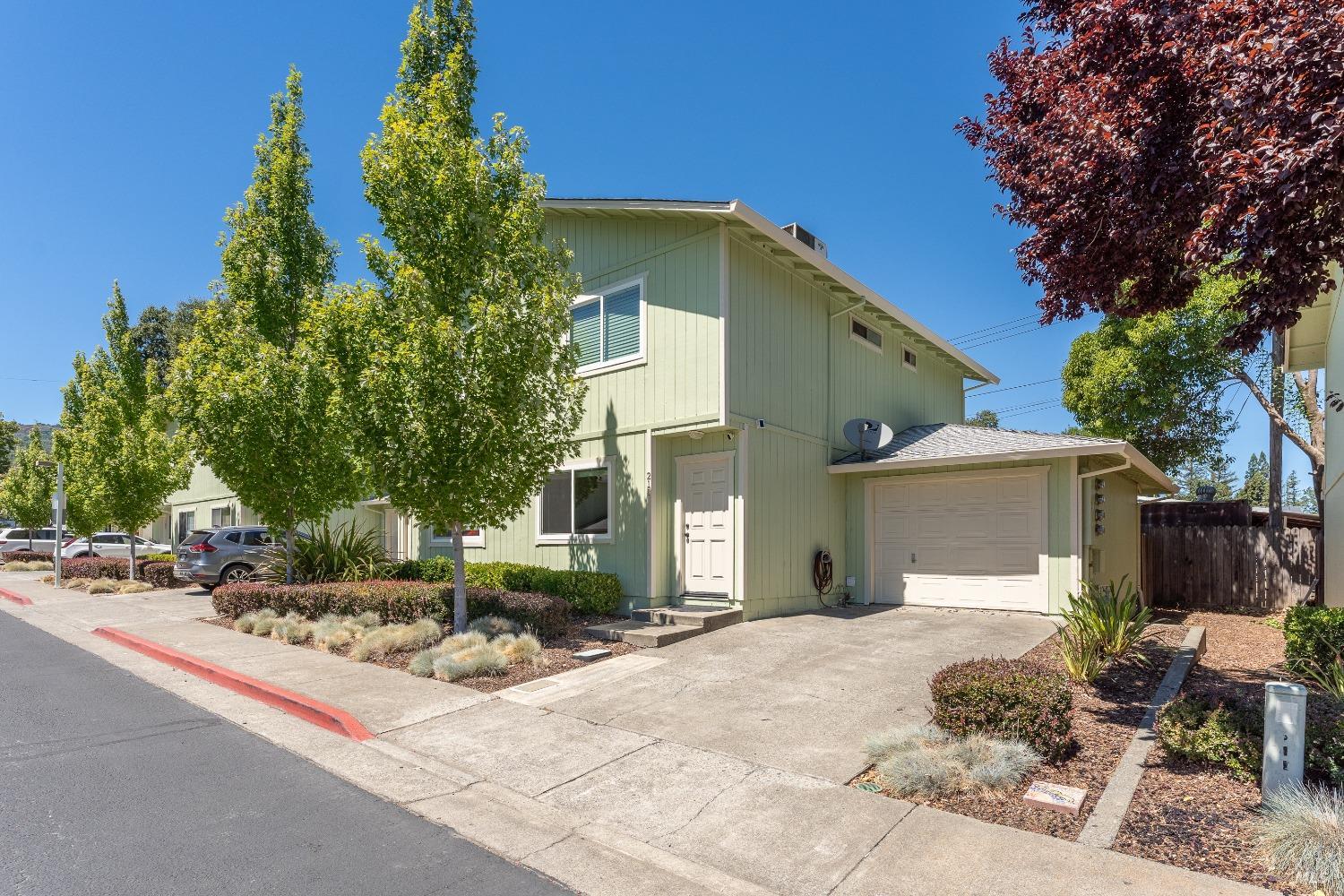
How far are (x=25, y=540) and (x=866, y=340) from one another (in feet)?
128

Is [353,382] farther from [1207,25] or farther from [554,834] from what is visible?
[1207,25]

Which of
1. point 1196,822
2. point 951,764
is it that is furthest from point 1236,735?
point 951,764

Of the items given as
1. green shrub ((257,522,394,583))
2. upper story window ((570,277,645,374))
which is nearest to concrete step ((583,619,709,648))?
upper story window ((570,277,645,374))

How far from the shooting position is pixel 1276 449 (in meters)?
18.3

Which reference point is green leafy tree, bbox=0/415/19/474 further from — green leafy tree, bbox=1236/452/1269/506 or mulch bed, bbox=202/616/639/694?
green leafy tree, bbox=1236/452/1269/506

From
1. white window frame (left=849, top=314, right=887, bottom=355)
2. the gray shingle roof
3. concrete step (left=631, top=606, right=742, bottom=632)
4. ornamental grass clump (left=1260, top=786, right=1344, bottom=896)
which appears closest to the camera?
ornamental grass clump (left=1260, top=786, right=1344, bottom=896)

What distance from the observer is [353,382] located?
9.52 metres

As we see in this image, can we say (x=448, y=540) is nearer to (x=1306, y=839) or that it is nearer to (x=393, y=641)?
(x=393, y=641)

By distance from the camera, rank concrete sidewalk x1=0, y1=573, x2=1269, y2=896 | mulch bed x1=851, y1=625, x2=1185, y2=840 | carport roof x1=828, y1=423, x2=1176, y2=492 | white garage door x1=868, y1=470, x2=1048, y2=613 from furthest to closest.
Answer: white garage door x1=868, y1=470, x2=1048, y2=613
carport roof x1=828, y1=423, x2=1176, y2=492
mulch bed x1=851, y1=625, x2=1185, y2=840
concrete sidewalk x1=0, y1=573, x2=1269, y2=896

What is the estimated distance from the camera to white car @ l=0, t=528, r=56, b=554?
32.4m

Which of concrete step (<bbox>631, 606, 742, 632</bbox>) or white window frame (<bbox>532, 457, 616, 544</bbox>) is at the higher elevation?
white window frame (<bbox>532, 457, 616, 544</bbox>)

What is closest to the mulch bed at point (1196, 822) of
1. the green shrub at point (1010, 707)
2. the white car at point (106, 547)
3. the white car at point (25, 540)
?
the green shrub at point (1010, 707)

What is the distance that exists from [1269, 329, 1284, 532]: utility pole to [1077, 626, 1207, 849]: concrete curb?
12459mm

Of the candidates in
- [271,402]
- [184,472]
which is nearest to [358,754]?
[271,402]
